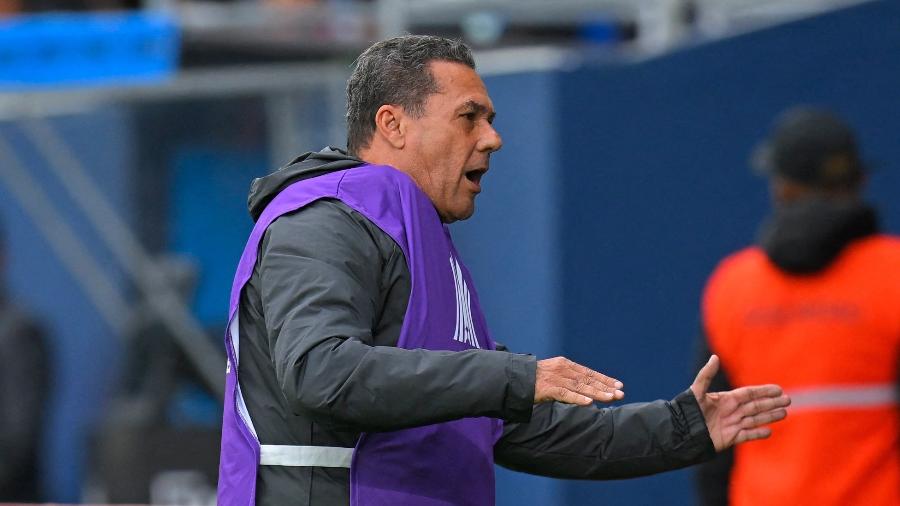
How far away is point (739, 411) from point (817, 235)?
1228 millimetres

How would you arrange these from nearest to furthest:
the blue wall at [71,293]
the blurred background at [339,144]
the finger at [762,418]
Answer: the finger at [762,418]
the blurred background at [339,144]
the blue wall at [71,293]

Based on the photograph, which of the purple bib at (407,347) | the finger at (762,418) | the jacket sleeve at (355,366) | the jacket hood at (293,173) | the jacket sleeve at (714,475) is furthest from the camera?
the jacket sleeve at (714,475)

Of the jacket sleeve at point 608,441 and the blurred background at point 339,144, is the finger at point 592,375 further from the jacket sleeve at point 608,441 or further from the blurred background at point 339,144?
the blurred background at point 339,144

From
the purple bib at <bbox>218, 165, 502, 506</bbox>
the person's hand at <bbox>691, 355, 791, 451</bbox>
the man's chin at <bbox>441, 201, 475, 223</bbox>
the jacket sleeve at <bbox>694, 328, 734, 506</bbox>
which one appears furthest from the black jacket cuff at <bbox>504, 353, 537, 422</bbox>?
the jacket sleeve at <bbox>694, 328, 734, 506</bbox>

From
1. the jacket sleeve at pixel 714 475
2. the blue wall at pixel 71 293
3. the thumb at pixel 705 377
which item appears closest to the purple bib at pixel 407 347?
the thumb at pixel 705 377

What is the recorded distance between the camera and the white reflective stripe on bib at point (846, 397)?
4.49m

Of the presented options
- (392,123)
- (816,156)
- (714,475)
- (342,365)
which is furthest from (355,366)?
(816,156)

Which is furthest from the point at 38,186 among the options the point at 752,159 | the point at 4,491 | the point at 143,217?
the point at 752,159

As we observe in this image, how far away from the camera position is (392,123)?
10.7 ft

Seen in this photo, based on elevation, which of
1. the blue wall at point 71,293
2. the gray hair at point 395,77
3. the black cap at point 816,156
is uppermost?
the gray hair at point 395,77

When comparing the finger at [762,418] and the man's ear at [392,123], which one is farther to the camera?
the finger at [762,418]

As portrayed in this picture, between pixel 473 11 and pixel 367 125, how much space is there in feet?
14.9

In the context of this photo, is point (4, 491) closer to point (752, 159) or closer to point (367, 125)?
point (752, 159)

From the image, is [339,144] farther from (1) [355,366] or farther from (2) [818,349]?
(1) [355,366]
